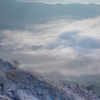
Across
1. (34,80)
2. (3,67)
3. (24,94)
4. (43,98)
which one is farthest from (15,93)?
(3,67)

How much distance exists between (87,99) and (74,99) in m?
6.32

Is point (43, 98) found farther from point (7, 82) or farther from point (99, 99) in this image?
point (99, 99)

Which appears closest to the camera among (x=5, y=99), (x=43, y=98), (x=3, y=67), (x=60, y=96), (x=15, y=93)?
(x=5, y=99)

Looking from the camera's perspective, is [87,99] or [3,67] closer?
[87,99]

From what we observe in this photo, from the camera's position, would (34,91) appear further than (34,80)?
No

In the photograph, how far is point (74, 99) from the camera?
89.7ft

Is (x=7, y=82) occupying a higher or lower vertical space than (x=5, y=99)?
higher

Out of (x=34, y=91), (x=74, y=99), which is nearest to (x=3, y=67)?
(x=34, y=91)

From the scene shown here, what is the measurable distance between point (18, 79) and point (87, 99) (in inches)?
615

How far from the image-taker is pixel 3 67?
1597 inches

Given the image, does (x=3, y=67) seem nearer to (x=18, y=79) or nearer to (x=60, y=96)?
(x=18, y=79)

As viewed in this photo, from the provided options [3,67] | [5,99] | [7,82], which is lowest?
[5,99]

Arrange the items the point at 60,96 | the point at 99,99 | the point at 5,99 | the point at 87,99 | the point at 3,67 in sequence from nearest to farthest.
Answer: the point at 5,99 < the point at 60,96 < the point at 87,99 < the point at 99,99 < the point at 3,67

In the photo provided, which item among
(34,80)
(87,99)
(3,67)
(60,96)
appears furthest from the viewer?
(3,67)
